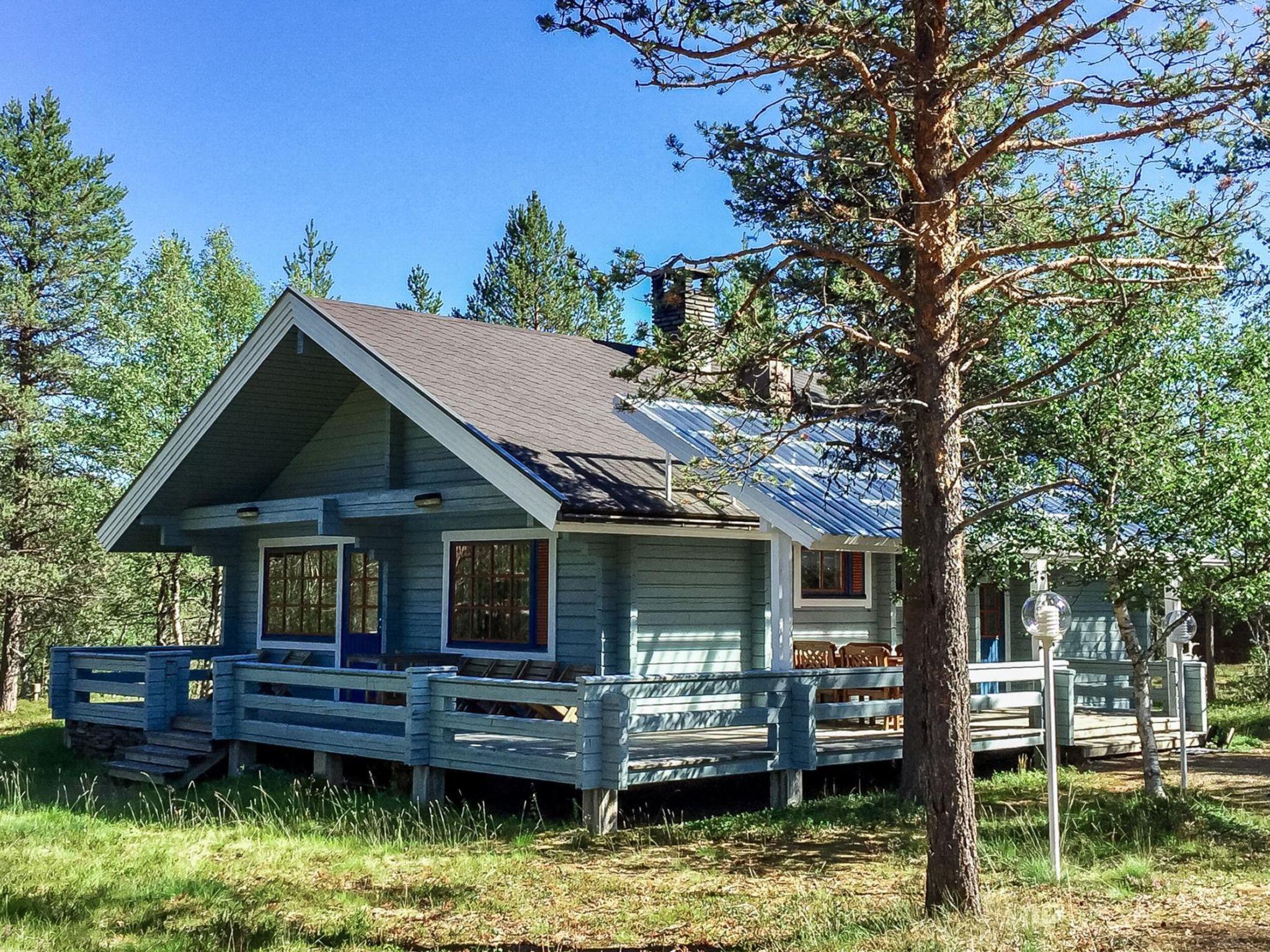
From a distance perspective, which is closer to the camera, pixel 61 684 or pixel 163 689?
pixel 163 689

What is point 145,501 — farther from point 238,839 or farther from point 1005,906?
point 1005,906

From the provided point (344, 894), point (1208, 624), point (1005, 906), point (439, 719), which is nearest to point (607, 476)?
point (439, 719)

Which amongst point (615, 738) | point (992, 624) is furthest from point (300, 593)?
point (992, 624)

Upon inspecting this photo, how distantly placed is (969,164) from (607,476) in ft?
19.1

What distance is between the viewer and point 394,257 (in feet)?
137

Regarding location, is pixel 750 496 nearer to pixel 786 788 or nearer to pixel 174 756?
pixel 786 788

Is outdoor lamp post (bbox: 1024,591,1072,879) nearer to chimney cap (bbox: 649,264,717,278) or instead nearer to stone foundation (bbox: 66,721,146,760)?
chimney cap (bbox: 649,264,717,278)

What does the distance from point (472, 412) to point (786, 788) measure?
481 cm

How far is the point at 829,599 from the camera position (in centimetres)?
1424

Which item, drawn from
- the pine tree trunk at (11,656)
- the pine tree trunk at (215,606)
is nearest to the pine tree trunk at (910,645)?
the pine tree trunk at (11,656)

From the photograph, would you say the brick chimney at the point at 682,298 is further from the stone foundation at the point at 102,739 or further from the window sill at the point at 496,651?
the stone foundation at the point at 102,739

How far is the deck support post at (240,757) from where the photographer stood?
43.3ft

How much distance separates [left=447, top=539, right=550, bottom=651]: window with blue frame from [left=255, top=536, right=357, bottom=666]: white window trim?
148 cm

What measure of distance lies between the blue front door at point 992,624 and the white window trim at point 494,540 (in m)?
6.39
